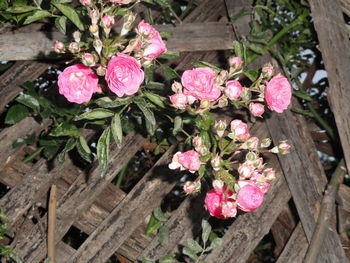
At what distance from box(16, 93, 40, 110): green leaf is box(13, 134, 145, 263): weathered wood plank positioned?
0.24 m

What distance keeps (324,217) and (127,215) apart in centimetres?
62

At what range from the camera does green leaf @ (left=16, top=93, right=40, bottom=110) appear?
4.43 feet

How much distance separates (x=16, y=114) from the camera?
136 centimetres

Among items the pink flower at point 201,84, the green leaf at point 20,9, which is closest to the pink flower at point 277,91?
the pink flower at point 201,84

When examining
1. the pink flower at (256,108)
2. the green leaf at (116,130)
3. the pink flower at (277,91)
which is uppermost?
the pink flower at (277,91)

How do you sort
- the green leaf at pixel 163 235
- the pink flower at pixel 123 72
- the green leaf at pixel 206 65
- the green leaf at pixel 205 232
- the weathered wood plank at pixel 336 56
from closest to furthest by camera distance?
the pink flower at pixel 123 72 → the green leaf at pixel 206 65 → the green leaf at pixel 205 232 → the green leaf at pixel 163 235 → the weathered wood plank at pixel 336 56

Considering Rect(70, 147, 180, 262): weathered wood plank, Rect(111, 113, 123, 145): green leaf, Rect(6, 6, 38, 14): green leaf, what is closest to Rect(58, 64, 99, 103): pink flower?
Rect(111, 113, 123, 145): green leaf

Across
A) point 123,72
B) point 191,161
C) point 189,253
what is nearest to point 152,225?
point 189,253

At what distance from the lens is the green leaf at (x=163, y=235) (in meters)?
1.41

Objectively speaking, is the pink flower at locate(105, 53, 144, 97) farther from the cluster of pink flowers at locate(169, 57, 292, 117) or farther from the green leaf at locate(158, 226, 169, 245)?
the green leaf at locate(158, 226, 169, 245)

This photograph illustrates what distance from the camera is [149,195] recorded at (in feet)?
4.73

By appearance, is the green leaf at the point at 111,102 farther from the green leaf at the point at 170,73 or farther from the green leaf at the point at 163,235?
the green leaf at the point at 163,235

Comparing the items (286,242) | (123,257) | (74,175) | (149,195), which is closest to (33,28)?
(74,175)

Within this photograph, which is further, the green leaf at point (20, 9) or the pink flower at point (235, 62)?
the green leaf at point (20, 9)
